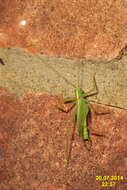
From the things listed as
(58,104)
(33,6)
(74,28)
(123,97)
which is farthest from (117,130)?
(33,6)

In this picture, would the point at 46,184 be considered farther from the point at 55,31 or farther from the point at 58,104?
the point at 55,31

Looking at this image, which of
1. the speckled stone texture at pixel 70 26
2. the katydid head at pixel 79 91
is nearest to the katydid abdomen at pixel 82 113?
the katydid head at pixel 79 91

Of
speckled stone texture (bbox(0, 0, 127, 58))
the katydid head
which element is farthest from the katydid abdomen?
speckled stone texture (bbox(0, 0, 127, 58))

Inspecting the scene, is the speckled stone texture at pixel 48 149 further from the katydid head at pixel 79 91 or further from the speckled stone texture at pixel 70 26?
the speckled stone texture at pixel 70 26

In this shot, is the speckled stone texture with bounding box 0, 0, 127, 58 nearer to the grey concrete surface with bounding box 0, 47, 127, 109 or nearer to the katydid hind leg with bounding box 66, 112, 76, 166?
the grey concrete surface with bounding box 0, 47, 127, 109

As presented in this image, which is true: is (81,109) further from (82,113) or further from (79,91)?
(79,91)

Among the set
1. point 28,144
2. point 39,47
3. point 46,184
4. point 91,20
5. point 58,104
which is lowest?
point 46,184

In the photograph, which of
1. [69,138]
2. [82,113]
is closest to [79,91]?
[82,113]
